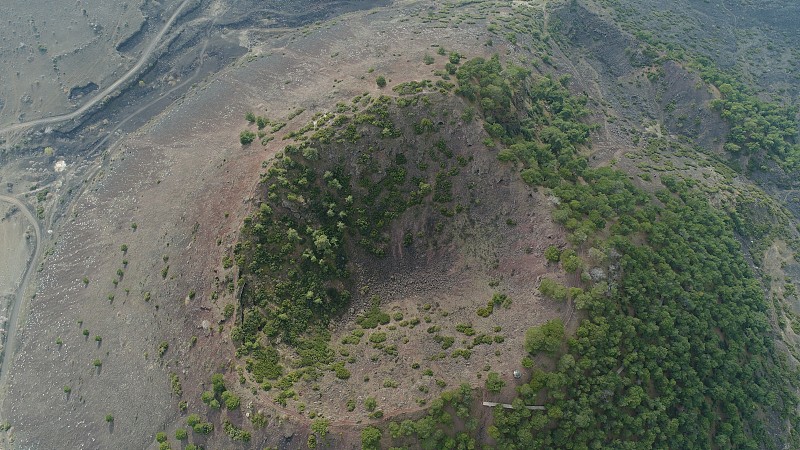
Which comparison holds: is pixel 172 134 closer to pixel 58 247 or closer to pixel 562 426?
pixel 58 247

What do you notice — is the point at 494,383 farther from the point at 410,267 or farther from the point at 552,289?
the point at 410,267

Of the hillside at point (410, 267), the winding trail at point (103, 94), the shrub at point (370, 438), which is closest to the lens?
the shrub at point (370, 438)

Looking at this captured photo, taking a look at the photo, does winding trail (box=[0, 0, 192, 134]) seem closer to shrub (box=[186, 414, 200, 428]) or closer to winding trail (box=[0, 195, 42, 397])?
winding trail (box=[0, 195, 42, 397])

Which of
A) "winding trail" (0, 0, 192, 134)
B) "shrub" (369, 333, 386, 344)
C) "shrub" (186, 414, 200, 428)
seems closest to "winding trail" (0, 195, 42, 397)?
"winding trail" (0, 0, 192, 134)

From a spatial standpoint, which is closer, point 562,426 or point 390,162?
point 562,426

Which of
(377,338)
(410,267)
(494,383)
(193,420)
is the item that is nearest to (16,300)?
(193,420)

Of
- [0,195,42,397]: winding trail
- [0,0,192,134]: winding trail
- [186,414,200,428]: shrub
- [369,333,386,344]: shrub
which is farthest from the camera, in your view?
[0,0,192,134]: winding trail

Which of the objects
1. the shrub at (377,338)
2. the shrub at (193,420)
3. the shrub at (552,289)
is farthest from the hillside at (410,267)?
the shrub at (377,338)

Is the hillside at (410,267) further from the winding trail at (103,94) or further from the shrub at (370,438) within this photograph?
the winding trail at (103,94)

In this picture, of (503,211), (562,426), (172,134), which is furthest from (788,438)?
(172,134)
